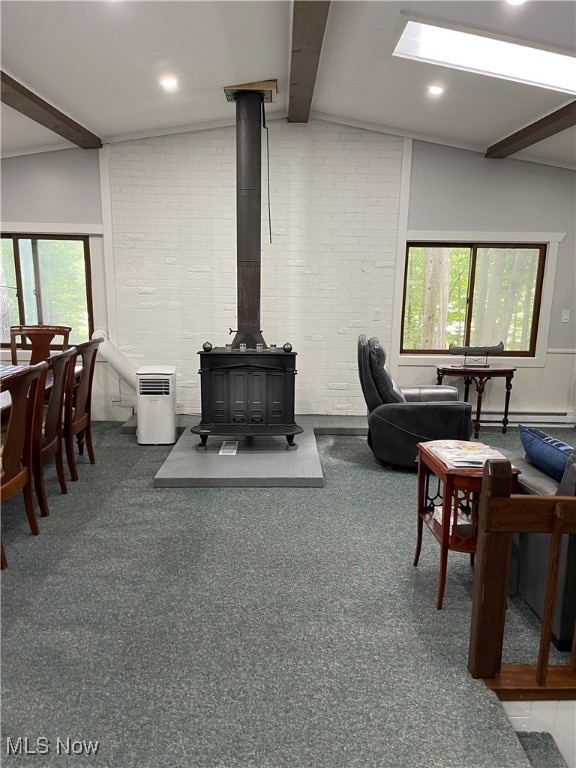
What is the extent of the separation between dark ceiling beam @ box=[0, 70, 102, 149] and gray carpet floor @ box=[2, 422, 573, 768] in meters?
2.80

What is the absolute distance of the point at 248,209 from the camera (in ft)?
13.7

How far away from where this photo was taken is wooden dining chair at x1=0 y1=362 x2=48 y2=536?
8.21 feet

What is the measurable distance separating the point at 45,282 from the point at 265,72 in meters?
2.99

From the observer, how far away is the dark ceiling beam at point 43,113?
339 centimetres

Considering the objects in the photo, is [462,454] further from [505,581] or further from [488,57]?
[488,57]

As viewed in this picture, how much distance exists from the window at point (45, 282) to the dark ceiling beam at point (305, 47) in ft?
8.39

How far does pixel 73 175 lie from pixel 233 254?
173 centimetres

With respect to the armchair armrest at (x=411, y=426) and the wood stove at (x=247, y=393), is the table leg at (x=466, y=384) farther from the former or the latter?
the wood stove at (x=247, y=393)

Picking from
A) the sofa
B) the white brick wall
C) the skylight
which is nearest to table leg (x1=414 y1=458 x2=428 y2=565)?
the sofa

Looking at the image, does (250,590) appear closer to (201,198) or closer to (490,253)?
(201,198)

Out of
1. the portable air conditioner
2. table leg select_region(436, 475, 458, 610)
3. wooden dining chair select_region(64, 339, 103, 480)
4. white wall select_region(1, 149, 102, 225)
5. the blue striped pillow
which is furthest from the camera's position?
white wall select_region(1, 149, 102, 225)

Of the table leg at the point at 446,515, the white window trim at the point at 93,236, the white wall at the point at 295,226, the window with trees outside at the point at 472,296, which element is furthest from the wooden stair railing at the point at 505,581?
the white window trim at the point at 93,236

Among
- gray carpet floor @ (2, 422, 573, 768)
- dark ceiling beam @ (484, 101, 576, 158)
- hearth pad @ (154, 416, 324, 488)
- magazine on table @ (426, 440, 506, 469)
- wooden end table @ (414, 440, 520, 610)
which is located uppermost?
dark ceiling beam @ (484, 101, 576, 158)

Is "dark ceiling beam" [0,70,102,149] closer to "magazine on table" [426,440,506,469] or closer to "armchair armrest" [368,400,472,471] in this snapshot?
"armchair armrest" [368,400,472,471]
